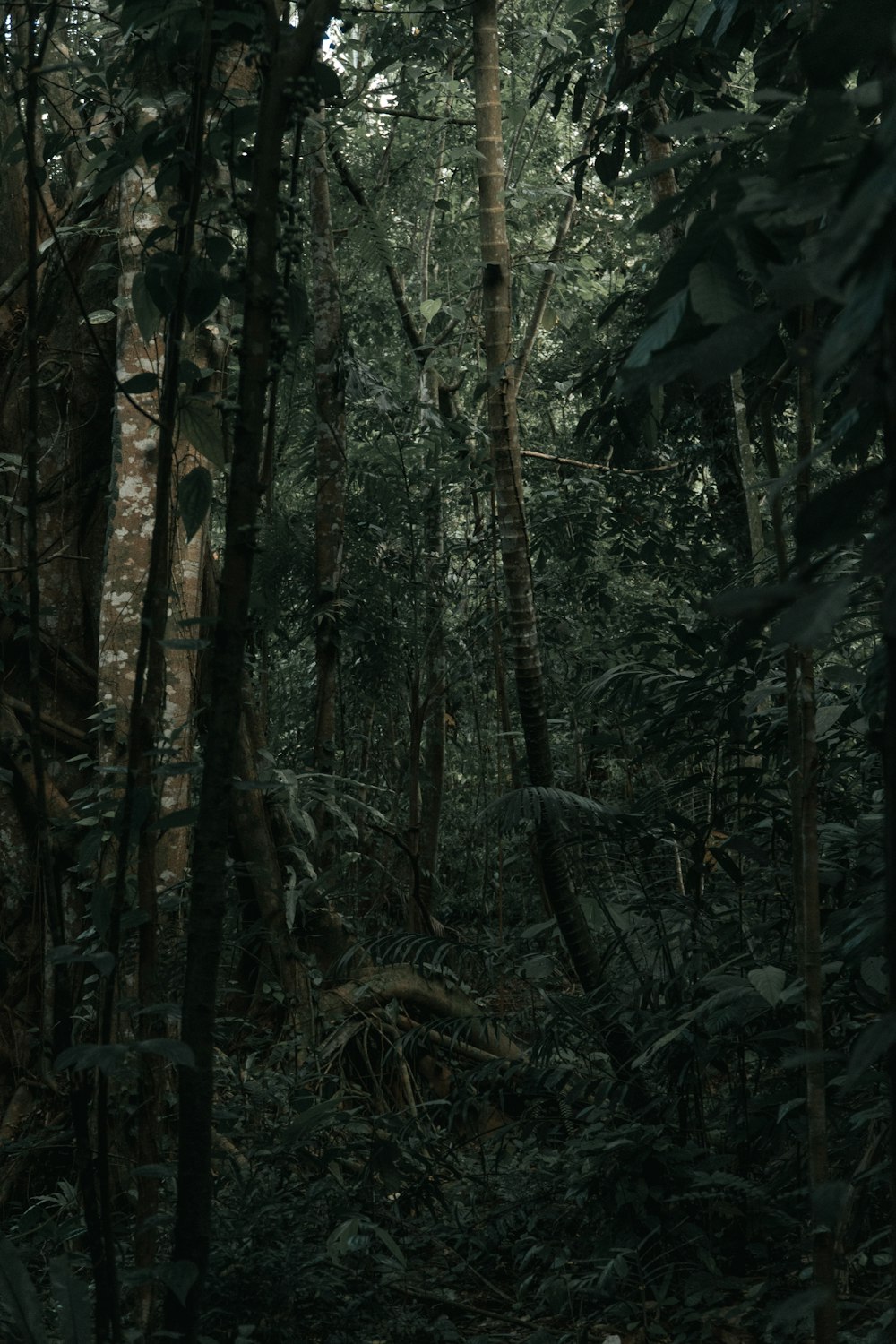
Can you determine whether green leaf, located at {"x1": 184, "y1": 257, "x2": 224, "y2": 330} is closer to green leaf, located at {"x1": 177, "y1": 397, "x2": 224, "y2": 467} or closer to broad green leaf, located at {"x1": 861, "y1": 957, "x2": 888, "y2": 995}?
green leaf, located at {"x1": 177, "y1": 397, "x2": 224, "y2": 467}

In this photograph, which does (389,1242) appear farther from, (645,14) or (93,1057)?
(645,14)

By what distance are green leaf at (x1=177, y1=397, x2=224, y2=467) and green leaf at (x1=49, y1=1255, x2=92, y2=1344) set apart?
3.10 feet

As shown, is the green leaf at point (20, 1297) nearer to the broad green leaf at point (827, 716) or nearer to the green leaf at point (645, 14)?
the broad green leaf at point (827, 716)

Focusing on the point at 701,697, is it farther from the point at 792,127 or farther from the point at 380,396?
the point at 380,396

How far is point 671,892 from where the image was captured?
10.2 feet

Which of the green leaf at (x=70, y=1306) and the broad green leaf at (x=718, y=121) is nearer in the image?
the broad green leaf at (x=718, y=121)

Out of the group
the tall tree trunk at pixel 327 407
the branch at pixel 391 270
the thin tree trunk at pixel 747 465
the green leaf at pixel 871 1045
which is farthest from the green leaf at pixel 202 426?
the branch at pixel 391 270

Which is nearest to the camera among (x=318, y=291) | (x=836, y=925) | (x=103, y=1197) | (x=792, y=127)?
(x=792, y=127)

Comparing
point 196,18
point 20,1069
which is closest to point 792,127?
point 196,18

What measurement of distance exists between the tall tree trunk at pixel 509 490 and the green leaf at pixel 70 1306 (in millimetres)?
2204

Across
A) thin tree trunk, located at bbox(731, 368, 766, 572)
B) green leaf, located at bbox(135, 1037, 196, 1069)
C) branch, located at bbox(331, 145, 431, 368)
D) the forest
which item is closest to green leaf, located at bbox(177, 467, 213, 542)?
the forest

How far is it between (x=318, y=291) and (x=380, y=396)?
1.63 ft

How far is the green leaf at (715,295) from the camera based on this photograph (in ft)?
2.94

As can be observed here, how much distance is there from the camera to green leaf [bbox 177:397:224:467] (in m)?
1.45
